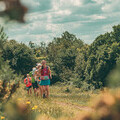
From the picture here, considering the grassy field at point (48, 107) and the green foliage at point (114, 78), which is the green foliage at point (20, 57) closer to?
the grassy field at point (48, 107)

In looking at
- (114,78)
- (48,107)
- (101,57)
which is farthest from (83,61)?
(114,78)

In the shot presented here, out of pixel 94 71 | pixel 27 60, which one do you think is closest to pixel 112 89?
pixel 94 71

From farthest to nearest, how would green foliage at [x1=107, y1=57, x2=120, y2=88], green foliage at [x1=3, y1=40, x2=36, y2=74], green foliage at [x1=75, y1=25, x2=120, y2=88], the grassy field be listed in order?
green foliage at [x1=3, y1=40, x2=36, y2=74] → green foliage at [x1=75, y1=25, x2=120, y2=88] → the grassy field → green foliage at [x1=107, y1=57, x2=120, y2=88]

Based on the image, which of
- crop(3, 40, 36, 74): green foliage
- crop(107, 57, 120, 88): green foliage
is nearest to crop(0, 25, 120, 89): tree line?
crop(3, 40, 36, 74): green foliage

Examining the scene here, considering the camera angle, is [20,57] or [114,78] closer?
[114,78]

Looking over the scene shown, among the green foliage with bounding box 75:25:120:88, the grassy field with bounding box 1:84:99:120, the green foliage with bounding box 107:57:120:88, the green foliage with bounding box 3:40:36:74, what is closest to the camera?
the green foliage with bounding box 107:57:120:88

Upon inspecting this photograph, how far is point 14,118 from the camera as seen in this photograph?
1.88 m

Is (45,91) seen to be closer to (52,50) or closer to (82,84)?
(82,84)

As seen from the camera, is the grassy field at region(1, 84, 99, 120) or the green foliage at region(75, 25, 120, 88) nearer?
the grassy field at region(1, 84, 99, 120)

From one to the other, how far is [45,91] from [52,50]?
4093 cm

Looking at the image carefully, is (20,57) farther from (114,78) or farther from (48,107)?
(114,78)

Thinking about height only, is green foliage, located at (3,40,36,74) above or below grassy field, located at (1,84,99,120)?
above

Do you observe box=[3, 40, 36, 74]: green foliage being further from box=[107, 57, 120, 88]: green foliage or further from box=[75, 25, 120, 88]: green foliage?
box=[107, 57, 120, 88]: green foliage

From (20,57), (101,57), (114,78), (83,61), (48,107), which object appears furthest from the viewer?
(20,57)
